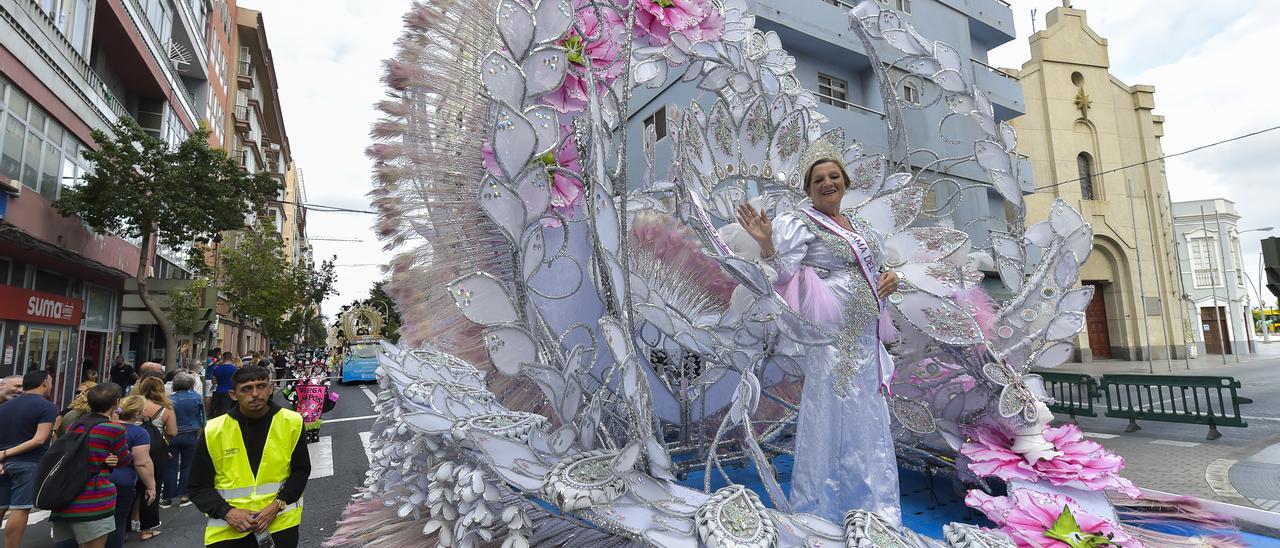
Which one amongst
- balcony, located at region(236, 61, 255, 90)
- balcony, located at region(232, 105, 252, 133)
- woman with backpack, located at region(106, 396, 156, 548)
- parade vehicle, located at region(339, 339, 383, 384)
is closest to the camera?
woman with backpack, located at region(106, 396, 156, 548)

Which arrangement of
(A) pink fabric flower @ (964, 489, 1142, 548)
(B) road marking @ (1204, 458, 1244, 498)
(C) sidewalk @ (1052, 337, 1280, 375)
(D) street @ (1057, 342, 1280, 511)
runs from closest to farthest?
1. (A) pink fabric flower @ (964, 489, 1142, 548)
2. (B) road marking @ (1204, 458, 1244, 498)
3. (D) street @ (1057, 342, 1280, 511)
4. (C) sidewalk @ (1052, 337, 1280, 375)

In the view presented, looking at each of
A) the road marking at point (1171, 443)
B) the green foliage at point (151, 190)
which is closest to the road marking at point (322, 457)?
the green foliage at point (151, 190)

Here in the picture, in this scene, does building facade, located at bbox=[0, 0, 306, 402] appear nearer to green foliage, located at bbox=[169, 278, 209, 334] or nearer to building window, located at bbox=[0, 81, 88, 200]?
building window, located at bbox=[0, 81, 88, 200]

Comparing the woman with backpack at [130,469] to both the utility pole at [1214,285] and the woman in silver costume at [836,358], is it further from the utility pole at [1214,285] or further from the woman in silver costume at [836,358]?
the utility pole at [1214,285]

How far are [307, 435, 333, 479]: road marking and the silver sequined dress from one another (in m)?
5.39

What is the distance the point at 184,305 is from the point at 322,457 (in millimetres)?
9299

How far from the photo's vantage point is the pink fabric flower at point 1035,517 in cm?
219

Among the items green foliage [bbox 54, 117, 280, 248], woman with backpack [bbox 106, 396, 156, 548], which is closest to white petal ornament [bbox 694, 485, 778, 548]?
woman with backpack [bbox 106, 396, 156, 548]

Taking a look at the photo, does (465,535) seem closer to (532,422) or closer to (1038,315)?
(532,422)

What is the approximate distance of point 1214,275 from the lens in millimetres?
27750

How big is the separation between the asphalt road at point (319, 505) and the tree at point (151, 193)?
5.80m

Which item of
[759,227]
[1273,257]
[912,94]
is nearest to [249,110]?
[912,94]

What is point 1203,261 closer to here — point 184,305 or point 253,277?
point 184,305

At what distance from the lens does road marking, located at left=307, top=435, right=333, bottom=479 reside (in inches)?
239
